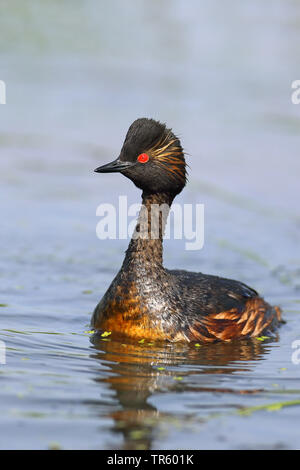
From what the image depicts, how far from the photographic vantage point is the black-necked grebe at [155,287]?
9.84 meters

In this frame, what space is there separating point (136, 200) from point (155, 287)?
587 centimetres

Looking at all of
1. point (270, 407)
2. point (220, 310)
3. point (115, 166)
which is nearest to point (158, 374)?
point (270, 407)

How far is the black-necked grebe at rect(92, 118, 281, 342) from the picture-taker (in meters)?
9.84

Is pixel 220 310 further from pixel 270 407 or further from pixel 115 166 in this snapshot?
pixel 270 407

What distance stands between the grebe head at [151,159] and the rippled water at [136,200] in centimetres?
174

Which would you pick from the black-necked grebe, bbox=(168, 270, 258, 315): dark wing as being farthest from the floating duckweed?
bbox=(168, 270, 258, 315): dark wing

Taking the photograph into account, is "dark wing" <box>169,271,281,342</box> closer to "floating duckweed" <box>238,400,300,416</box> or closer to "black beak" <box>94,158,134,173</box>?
"black beak" <box>94,158,134,173</box>

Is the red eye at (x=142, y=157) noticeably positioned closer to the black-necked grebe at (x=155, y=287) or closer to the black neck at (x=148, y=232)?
the black-necked grebe at (x=155, y=287)

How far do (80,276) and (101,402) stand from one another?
5497mm

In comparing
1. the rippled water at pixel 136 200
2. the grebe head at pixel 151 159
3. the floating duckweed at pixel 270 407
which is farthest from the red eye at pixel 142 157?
the floating duckweed at pixel 270 407

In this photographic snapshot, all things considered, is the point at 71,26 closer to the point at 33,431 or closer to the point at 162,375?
the point at 162,375

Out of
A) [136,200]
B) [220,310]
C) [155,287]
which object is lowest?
[220,310]

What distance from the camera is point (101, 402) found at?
7527mm

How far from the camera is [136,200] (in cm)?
1584
